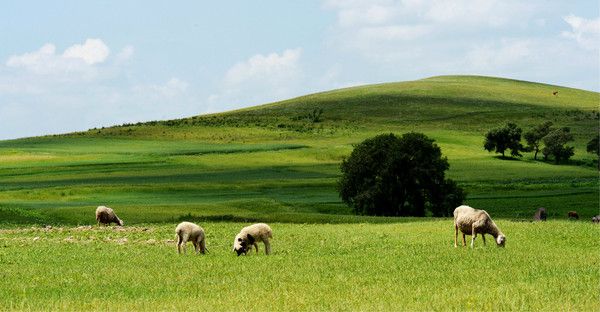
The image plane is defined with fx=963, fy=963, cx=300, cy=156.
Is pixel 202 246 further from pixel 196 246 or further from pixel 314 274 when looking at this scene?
pixel 314 274

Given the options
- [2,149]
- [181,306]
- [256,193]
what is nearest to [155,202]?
[256,193]

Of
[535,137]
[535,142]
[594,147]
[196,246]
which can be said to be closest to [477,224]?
[196,246]

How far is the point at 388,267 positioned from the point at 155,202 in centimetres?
4917

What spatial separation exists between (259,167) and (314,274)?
86.2 metres

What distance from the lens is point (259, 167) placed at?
367ft

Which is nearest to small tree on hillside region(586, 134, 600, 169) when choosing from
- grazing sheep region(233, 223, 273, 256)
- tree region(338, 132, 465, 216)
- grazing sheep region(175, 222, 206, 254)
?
tree region(338, 132, 465, 216)

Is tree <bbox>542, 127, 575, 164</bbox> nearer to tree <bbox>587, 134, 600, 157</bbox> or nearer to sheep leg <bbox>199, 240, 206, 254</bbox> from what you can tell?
tree <bbox>587, 134, 600, 157</bbox>

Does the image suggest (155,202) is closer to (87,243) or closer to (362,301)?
(87,243)

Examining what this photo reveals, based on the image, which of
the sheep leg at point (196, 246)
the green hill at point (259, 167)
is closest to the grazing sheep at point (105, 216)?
the green hill at point (259, 167)

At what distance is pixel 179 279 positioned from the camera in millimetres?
25766

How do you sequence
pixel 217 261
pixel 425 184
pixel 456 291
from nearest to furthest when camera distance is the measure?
pixel 456 291 → pixel 217 261 → pixel 425 184

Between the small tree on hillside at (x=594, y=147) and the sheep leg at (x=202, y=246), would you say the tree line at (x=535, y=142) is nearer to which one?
the small tree on hillside at (x=594, y=147)

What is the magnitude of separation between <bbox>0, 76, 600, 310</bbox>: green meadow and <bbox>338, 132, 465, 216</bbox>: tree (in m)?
2.39

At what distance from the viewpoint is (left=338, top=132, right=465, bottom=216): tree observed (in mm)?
72250
